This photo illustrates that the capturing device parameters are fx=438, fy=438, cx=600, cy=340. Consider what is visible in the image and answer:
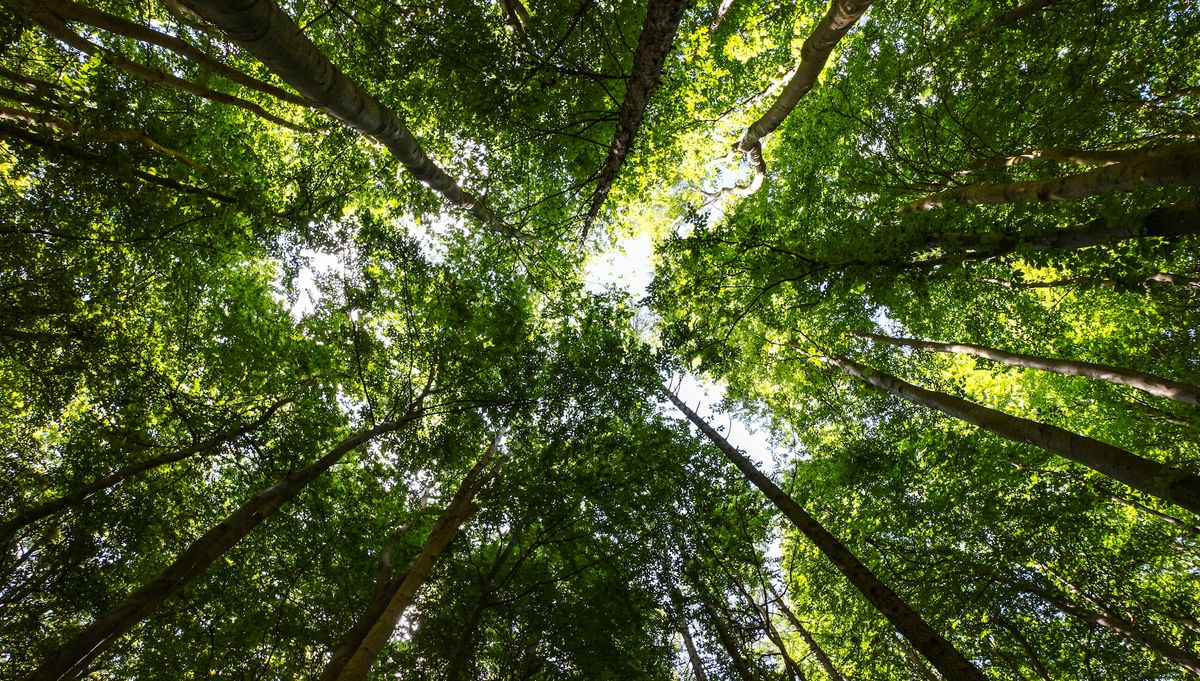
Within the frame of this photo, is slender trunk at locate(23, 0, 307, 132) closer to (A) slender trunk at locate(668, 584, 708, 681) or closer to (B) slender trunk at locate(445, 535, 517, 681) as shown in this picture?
(B) slender trunk at locate(445, 535, 517, 681)

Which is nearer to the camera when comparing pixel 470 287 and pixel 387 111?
pixel 387 111

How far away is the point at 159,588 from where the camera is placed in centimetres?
412

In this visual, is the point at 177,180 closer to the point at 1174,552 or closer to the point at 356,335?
the point at 356,335

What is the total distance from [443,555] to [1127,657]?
12590mm

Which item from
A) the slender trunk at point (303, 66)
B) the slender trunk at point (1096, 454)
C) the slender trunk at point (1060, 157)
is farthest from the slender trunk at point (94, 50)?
the slender trunk at point (1096, 454)

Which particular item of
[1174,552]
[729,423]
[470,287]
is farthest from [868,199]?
[1174,552]

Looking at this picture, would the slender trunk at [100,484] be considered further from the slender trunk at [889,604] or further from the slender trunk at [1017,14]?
the slender trunk at [1017,14]

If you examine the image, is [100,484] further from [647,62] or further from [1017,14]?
[1017,14]

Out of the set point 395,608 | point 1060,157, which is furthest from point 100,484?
point 1060,157

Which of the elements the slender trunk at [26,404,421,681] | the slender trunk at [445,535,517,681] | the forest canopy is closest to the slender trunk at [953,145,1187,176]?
the forest canopy

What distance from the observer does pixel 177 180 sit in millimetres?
6801

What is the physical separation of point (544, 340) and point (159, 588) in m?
6.19

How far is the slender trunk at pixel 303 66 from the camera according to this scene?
300cm

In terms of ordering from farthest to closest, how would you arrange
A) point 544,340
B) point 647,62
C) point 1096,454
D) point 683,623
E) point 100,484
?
1. point 544,340
2. point 683,623
3. point 100,484
4. point 647,62
5. point 1096,454
